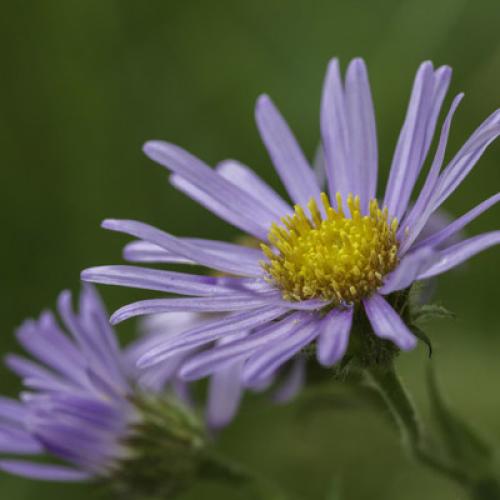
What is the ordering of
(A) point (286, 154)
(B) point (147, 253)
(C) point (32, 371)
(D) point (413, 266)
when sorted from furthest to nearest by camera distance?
1. (C) point (32, 371)
2. (A) point (286, 154)
3. (B) point (147, 253)
4. (D) point (413, 266)

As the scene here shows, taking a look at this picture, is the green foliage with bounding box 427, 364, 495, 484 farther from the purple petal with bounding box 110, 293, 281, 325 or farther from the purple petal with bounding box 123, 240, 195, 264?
the purple petal with bounding box 123, 240, 195, 264

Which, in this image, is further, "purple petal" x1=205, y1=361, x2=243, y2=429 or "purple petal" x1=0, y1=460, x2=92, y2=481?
"purple petal" x1=205, y1=361, x2=243, y2=429

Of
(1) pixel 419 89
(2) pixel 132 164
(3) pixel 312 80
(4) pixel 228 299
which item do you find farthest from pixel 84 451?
(3) pixel 312 80

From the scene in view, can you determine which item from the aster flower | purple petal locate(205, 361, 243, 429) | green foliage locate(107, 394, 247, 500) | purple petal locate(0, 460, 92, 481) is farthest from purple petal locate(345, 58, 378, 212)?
purple petal locate(0, 460, 92, 481)

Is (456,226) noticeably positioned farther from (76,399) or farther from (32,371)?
(32,371)

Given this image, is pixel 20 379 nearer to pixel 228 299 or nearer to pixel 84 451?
pixel 84 451

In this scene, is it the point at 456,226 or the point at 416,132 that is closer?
the point at 456,226

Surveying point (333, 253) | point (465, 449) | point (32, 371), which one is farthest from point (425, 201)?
point (32, 371)

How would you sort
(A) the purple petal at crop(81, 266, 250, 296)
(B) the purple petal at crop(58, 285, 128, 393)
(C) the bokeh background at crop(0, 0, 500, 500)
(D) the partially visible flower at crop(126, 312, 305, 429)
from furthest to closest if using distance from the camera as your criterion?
(C) the bokeh background at crop(0, 0, 500, 500) < (D) the partially visible flower at crop(126, 312, 305, 429) < (B) the purple petal at crop(58, 285, 128, 393) < (A) the purple petal at crop(81, 266, 250, 296)
